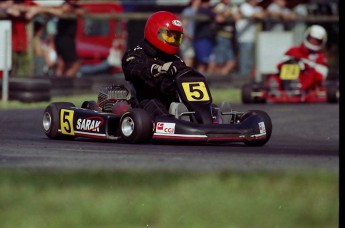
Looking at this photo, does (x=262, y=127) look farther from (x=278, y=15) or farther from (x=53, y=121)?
(x=278, y=15)

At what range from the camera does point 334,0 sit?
20.9 metres

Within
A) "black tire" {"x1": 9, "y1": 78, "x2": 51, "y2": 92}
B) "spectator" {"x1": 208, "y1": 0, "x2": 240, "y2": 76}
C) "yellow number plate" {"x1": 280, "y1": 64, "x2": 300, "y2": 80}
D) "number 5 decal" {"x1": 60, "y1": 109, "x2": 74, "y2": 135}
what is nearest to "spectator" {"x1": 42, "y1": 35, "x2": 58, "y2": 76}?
"black tire" {"x1": 9, "y1": 78, "x2": 51, "y2": 92}

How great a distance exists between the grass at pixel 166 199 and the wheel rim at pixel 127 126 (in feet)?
7.57

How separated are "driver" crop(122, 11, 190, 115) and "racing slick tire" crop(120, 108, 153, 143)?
30 cm

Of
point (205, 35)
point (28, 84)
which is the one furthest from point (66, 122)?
point (205, 35)

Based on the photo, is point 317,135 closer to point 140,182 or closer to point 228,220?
point 140,182

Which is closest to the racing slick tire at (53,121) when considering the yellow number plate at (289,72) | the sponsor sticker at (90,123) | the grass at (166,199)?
the sponsor sticker at (90,123)

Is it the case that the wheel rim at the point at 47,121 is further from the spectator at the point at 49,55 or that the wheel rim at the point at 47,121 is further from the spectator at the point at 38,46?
the spectator at the point at 49,55

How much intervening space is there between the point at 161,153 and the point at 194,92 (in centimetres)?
107

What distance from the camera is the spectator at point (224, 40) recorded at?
19000 mm

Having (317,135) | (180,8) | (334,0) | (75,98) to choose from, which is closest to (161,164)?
(317,135)

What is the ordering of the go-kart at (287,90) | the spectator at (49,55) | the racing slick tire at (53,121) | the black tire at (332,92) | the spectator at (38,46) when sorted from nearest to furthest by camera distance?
the racing slick tire at (53,121) < the spectator at (38,46) < the spectator at (49,55) < the go-kart at (287,90) < the black tire at (332,92)

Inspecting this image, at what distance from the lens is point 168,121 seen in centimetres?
915

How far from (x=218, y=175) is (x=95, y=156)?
147 cm
